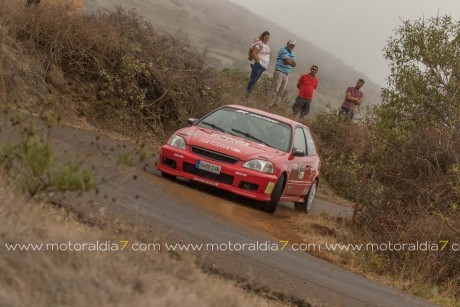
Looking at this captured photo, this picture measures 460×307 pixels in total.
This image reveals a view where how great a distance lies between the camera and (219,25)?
77.1 m

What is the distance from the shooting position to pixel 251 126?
15.1 m

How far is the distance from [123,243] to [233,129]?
27.8 feet

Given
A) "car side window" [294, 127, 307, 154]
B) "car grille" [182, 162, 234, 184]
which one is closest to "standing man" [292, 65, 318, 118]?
"car side window" [294, 127, 307, 154]

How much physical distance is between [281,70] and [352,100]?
8.09 feet

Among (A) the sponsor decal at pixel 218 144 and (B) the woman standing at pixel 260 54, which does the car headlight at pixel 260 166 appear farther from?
(B) the woman standing at pixel 260 54

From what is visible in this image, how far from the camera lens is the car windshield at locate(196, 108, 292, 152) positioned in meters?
14.8

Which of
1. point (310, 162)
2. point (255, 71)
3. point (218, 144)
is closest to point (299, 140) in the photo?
point (310, 162)

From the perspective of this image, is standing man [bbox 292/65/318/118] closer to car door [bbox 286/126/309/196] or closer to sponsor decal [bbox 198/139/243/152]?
car door [bbox 286/126/309/196]

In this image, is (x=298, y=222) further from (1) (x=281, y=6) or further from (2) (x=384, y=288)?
(1) (x=281, y=6)

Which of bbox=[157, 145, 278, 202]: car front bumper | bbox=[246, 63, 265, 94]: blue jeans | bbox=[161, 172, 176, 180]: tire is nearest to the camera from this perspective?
bbox=[157, 145, 278, 202]: car front bumper

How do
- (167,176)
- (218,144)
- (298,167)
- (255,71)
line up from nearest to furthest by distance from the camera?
(218,144) → (167,176) → (298,167) → (255,71)

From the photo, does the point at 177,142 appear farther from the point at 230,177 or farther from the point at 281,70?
the point at 281,70

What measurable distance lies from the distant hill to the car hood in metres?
36.3

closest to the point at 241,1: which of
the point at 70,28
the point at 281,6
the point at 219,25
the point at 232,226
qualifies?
the point at 281,6
